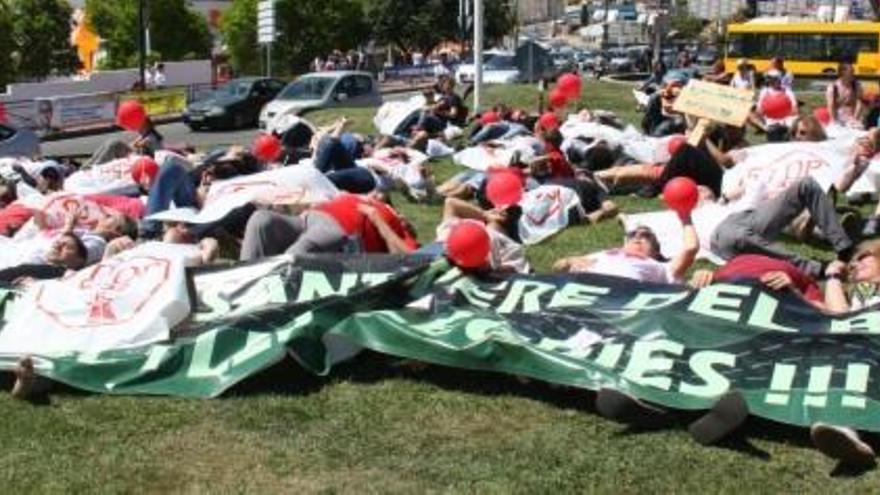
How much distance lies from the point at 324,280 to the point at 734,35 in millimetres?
37521

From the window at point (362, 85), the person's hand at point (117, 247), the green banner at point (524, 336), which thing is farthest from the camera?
the window at point (362, 85)

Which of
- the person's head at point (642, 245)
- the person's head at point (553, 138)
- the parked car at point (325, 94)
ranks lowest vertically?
the person's head at point (642, 245)

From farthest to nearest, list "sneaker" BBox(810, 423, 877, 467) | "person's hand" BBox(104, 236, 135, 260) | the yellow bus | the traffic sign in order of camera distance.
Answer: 1. the yellow bus
2. the traffic sign
3. "person's hand" BBox(104, 236, 135, 260)
4. "sneaker" BBox(810, 423, 877, 467)

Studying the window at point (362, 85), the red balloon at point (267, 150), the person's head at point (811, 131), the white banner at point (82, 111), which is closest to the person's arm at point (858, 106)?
the person's head at point (811, 131)

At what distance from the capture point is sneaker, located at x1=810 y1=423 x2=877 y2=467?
5352 mm

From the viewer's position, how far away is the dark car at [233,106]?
1250 inches

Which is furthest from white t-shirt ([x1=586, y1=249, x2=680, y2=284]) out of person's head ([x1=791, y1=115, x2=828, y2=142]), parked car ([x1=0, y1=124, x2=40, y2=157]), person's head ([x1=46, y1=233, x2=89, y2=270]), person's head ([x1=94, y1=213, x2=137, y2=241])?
parked car ([x1=0, y1=124, x2=40, y2=157])

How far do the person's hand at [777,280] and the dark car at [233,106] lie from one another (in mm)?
26058

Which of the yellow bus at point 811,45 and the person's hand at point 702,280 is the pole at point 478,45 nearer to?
the person's hand at point 702,280

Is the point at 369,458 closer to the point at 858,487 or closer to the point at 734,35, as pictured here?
the point at 858,487

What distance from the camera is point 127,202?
11.4m

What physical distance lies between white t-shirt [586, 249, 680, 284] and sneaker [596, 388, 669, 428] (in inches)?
63.3

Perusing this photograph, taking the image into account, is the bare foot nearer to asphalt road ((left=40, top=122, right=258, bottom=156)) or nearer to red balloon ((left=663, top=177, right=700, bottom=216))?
red balloon ((left=663, top=177, right=700, bottom=216))

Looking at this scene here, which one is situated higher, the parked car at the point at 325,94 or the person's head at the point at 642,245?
the parked car at the point at 325,94
